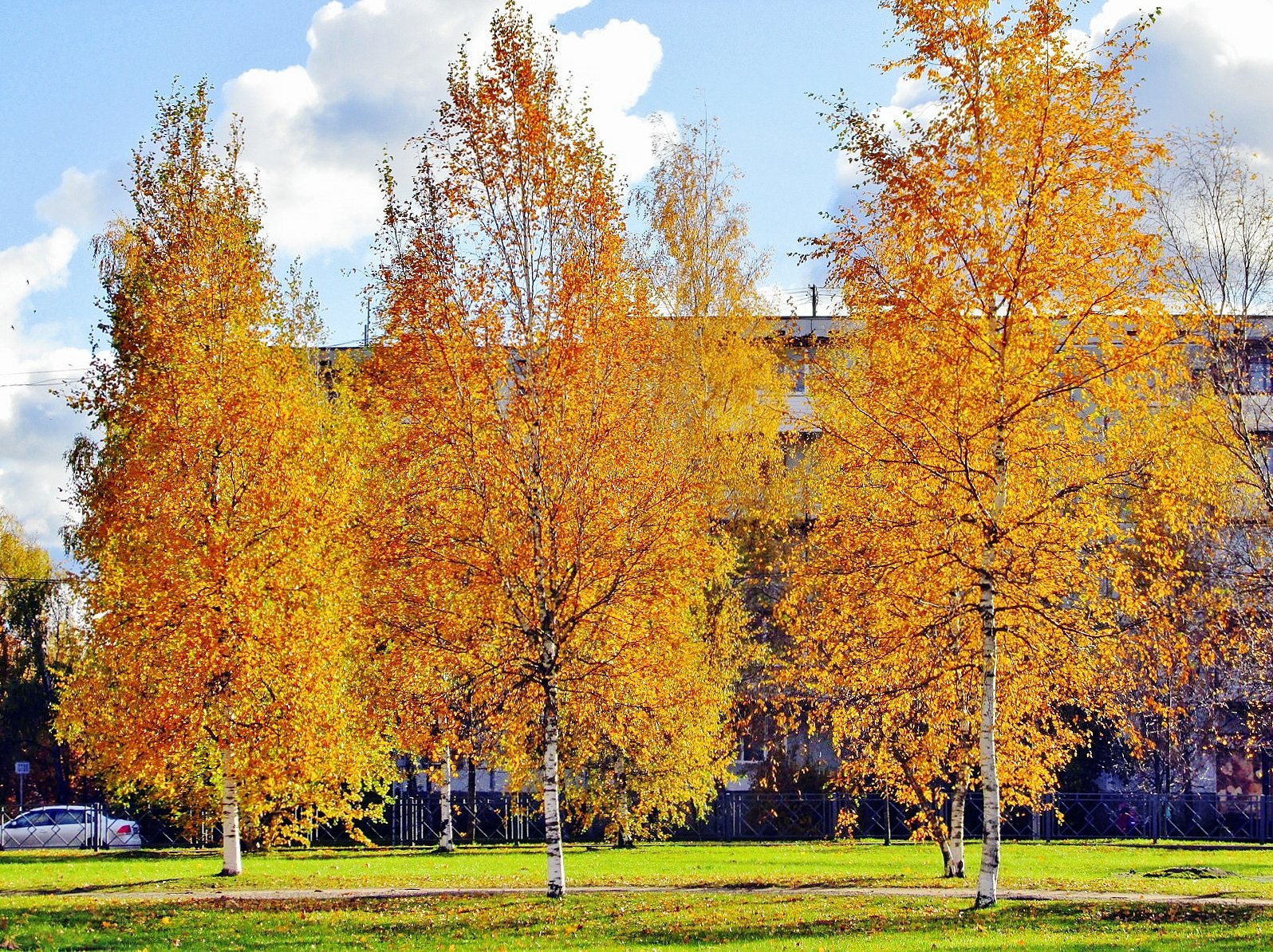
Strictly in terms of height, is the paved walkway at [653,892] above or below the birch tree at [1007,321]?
below

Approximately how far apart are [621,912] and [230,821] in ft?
29.5

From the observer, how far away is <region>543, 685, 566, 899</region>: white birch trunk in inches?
723

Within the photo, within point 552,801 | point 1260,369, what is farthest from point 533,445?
point 1260,369

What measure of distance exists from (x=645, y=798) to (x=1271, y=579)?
14.0 meters

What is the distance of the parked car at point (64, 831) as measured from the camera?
35.4 meters

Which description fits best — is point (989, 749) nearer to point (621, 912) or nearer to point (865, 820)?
point (621, 912)

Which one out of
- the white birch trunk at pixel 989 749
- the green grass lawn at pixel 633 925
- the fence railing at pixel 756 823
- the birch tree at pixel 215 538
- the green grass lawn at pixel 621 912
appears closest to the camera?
the green grass lawn at pixel 633 925

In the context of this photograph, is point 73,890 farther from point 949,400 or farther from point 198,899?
point 949,400

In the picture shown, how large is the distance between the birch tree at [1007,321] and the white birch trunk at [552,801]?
575 centimetres

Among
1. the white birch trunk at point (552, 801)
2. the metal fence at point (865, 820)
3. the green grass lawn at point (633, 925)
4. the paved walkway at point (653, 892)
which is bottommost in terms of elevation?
the metal fence at point (865, 820)

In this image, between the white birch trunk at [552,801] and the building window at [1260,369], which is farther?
the building window at [1260,369]

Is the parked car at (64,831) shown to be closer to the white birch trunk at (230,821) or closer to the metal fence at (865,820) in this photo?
the metal fence at (865,820)

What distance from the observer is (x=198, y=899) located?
1877 cm

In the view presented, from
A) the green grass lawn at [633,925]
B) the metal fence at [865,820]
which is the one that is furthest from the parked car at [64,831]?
the green grass lawn at [633,925]
